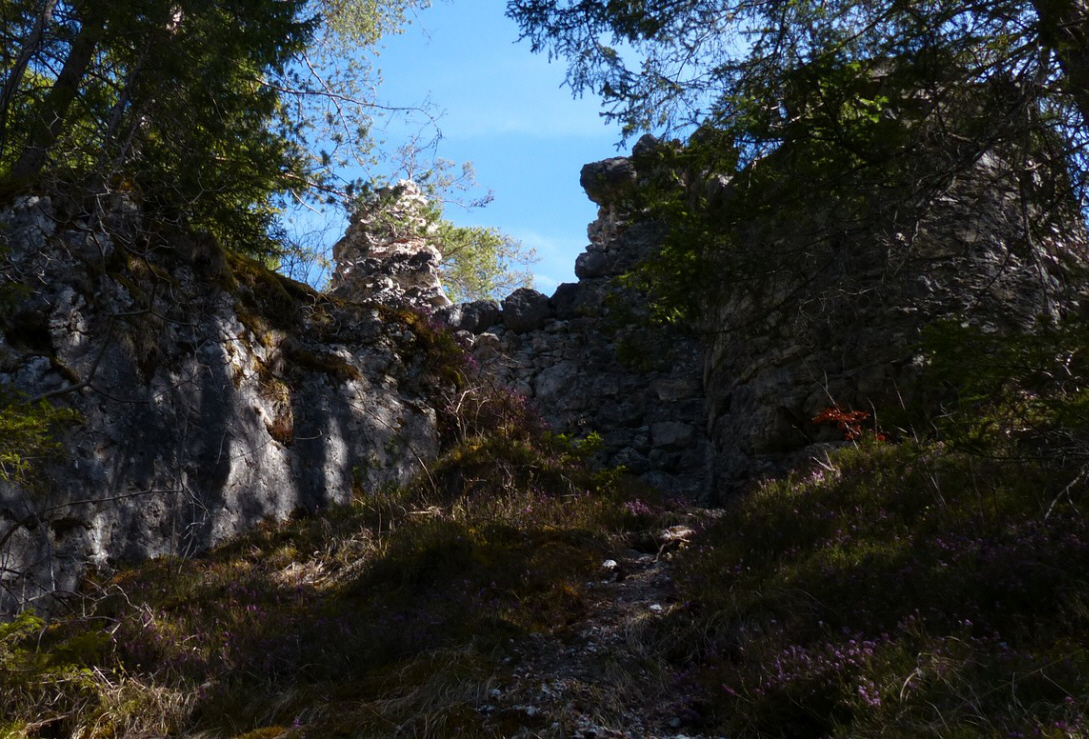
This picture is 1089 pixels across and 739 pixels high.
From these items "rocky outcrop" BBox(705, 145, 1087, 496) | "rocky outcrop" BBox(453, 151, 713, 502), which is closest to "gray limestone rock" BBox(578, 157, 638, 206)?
"rocky outcrop" BBox(453, 151, 713, 502)

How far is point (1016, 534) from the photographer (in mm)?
4879

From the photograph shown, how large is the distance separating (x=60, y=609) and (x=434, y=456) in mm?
4372

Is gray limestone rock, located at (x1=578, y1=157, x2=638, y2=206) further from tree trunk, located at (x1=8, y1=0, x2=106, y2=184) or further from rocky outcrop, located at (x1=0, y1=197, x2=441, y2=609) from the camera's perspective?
tree trunk, located at (x1=8, y1=0, x2=106, y2=184)

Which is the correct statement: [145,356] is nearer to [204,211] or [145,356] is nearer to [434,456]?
[204,211]

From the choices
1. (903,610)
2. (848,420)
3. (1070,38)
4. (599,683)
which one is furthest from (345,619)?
(1070,38)

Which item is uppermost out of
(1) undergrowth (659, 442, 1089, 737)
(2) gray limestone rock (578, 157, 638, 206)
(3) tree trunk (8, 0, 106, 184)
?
(2) gray limestone rock (578, 157, 638, 206)

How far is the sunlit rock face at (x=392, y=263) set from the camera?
14.2 metres

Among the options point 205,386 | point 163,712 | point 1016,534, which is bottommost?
point 163,712

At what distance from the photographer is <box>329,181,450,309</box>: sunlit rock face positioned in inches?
560

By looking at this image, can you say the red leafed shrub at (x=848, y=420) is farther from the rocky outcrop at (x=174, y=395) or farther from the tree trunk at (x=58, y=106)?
the tree trunk at (x=58, y=106)

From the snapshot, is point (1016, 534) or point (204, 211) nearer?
point (1016, 534)

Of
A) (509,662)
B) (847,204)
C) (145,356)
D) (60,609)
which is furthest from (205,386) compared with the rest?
(847,204)

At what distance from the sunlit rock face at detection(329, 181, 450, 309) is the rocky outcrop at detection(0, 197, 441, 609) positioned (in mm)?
4013

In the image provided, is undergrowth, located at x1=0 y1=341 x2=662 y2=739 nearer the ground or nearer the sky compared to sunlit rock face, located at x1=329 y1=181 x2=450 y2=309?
nearer the ground
